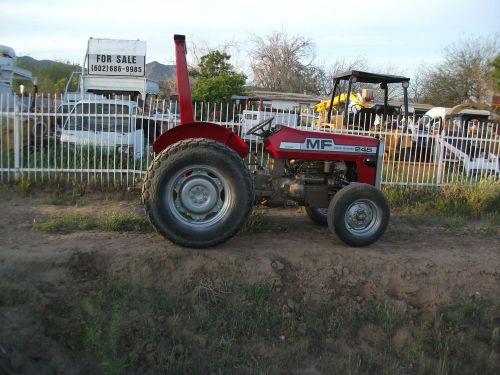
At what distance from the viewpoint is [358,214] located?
5609mm

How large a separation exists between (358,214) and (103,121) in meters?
5.04

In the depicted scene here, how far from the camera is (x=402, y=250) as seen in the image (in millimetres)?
5891

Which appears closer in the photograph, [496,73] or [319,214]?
[319,214]

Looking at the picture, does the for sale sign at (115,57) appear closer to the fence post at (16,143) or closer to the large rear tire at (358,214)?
the fence post at (16,143)

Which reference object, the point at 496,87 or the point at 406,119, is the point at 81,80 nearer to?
the point at 406,119

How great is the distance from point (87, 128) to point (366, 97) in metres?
9.25

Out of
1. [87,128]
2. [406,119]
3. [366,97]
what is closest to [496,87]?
[366,97]

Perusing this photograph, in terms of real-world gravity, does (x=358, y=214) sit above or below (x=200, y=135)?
below

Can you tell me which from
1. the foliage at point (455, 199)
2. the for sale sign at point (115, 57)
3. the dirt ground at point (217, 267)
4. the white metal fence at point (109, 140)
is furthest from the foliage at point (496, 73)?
the dirt ground at point (217, 267)

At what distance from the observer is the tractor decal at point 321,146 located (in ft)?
18.6

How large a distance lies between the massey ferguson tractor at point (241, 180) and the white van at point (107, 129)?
331cm

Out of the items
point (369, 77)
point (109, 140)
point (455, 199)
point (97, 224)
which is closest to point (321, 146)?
point (97, 224)

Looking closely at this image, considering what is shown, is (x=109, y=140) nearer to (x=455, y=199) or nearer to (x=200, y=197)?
(x=200, y=197)

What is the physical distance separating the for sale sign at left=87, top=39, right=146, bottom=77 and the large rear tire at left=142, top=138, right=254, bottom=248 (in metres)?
14.0
